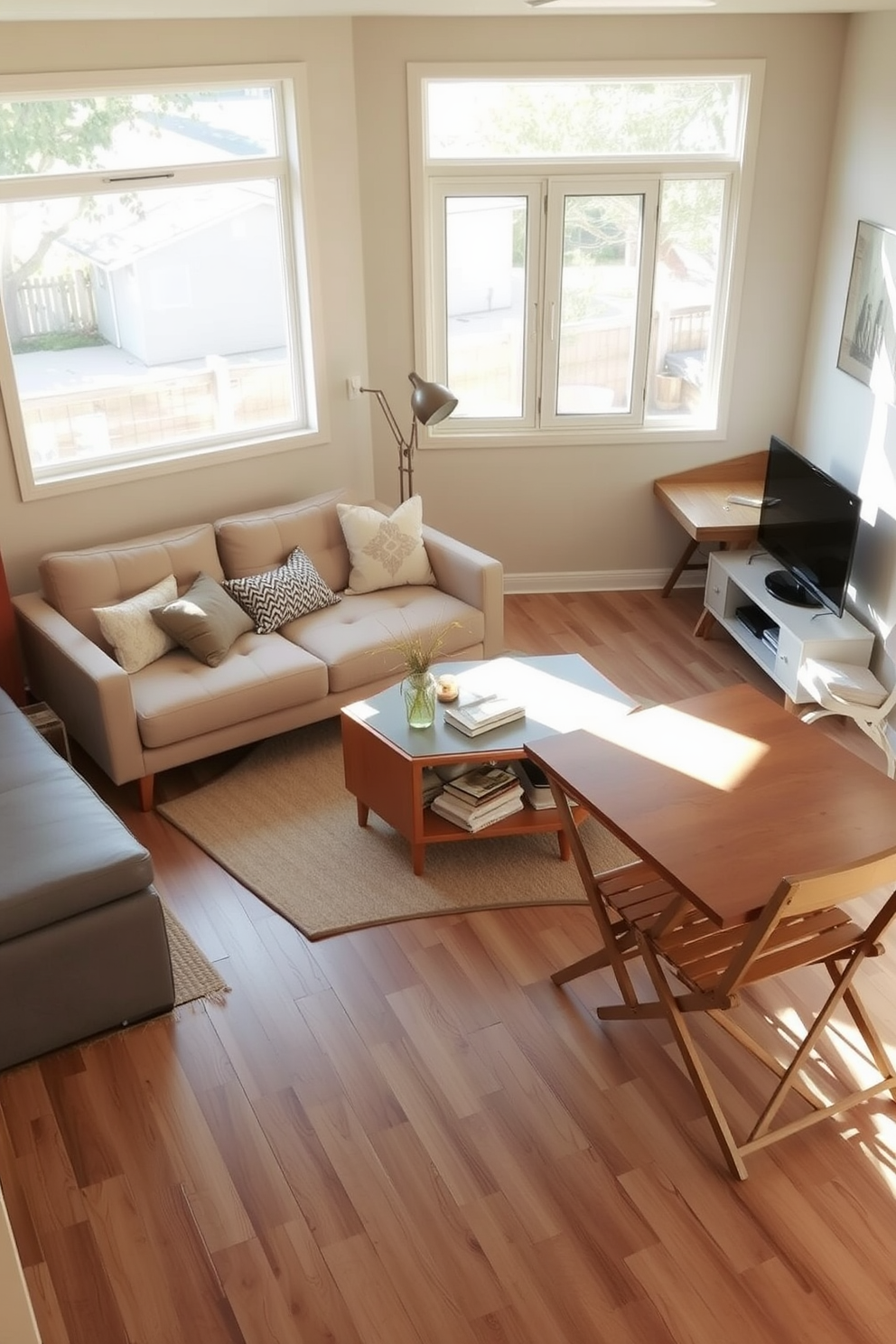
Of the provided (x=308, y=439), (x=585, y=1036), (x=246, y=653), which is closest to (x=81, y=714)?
(x=246, y=653)

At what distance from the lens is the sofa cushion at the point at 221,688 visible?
14.7ft

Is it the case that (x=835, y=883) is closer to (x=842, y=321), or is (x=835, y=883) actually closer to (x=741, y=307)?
(x=842, y=321)

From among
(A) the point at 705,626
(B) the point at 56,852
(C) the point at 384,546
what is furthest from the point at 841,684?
(B) the point at 56,852

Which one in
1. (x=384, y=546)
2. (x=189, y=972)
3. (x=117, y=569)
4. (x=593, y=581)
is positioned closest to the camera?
(x=189, y=972)

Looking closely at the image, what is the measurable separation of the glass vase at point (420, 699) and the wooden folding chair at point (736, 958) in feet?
2.94

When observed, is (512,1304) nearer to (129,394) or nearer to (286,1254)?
(286,1254)

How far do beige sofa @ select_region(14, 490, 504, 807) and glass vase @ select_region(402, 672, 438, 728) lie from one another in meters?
0.66

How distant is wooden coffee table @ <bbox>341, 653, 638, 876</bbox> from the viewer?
13.5ft

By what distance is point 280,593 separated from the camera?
200 inches

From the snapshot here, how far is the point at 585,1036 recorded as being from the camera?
3541 mm

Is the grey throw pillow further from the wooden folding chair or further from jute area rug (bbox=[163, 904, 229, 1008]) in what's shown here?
the wooden folding chair

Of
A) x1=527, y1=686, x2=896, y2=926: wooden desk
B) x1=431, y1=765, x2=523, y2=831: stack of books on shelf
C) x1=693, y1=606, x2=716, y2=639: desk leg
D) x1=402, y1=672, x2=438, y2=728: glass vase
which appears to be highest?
x1=527, y1=686, x2=896, y2=926: wooden desk

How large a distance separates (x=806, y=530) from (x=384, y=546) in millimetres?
1766

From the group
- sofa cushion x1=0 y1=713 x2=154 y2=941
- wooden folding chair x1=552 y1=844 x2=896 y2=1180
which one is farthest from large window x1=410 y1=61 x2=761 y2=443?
wooden folding chair x1=552 y1=844 x2=896 y2=1180
